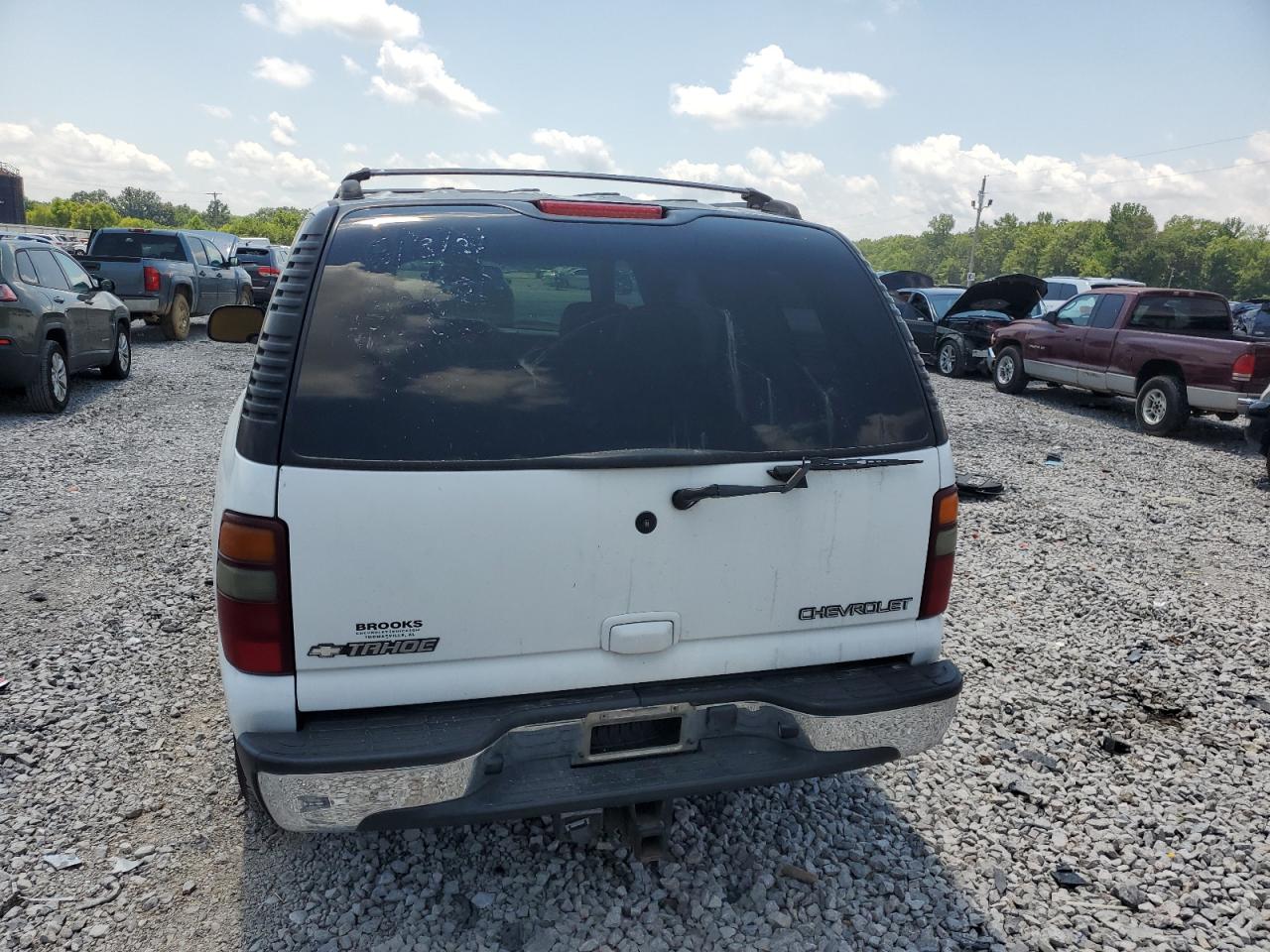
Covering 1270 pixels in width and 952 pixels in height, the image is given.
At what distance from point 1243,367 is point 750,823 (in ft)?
32.9

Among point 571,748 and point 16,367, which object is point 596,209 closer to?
point 571,748

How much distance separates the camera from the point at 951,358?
1658cm

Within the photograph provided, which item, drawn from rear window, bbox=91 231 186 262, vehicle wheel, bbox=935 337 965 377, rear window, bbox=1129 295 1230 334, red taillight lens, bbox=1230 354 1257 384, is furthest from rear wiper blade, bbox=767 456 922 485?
rear window, bbox=91 231 186 262

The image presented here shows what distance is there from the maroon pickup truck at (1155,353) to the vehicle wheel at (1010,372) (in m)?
0.30

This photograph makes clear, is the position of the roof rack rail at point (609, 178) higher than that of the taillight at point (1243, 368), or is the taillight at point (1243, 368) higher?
the roof rack rail at point (609, 178)

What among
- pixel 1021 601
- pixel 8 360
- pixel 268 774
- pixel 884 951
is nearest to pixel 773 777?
pixel 884 951

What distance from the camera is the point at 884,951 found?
2.57m

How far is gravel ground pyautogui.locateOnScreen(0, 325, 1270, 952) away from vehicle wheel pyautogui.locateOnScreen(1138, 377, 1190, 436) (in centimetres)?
620

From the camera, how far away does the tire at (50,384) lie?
9531 millimetres

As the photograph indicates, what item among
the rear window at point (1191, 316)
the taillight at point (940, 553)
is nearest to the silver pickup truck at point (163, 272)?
the rear window at point (1191, 316)

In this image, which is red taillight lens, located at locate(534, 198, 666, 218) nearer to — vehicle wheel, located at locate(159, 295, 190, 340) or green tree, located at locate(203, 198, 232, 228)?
vehicle wheel, located at locate(159, 295, 190, 340)

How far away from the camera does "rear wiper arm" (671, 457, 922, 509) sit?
92.2 inches

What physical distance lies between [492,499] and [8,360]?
30.5ft

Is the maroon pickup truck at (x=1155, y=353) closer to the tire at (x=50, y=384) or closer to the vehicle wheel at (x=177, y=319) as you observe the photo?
the tire at (x=50, y=384)
